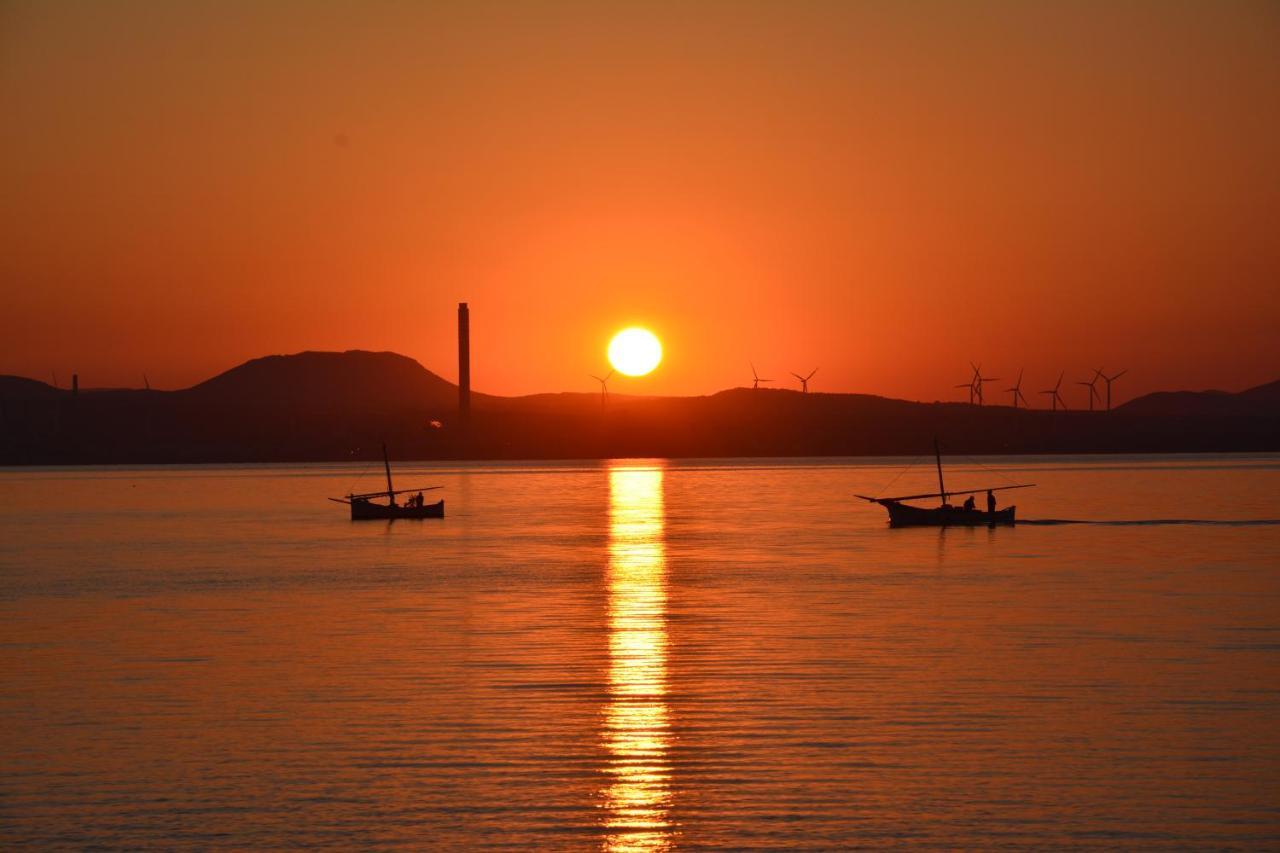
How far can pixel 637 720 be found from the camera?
122 feet

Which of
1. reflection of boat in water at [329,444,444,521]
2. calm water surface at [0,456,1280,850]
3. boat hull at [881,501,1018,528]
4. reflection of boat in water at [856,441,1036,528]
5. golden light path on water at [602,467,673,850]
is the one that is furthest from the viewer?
reflection of boat in water at [329,444,444,521]

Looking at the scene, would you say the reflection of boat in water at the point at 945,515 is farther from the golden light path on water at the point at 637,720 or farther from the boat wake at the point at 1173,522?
the golden light path on water at the point at 637,720

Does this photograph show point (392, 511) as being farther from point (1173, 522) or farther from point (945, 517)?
point (1173, 522)

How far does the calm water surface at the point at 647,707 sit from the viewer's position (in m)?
27.7

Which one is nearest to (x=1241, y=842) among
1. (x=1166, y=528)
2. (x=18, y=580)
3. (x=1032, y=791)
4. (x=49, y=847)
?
(x=1032, y=791)

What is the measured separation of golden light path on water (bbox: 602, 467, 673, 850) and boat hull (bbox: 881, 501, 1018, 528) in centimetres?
4915

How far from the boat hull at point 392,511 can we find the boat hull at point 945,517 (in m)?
46.4

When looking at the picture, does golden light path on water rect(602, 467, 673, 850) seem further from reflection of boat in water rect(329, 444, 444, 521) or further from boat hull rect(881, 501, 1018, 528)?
reflection of boat in water rect(329, 444, 444, 521)

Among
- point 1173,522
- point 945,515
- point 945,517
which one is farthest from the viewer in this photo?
point 1173,522

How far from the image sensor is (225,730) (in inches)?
1442

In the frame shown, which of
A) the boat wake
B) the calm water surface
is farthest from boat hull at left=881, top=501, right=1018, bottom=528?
the calm water surface

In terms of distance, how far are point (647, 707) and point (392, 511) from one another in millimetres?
116380

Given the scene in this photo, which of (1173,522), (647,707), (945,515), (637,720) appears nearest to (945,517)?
(945,515)

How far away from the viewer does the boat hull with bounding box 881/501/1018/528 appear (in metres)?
124
